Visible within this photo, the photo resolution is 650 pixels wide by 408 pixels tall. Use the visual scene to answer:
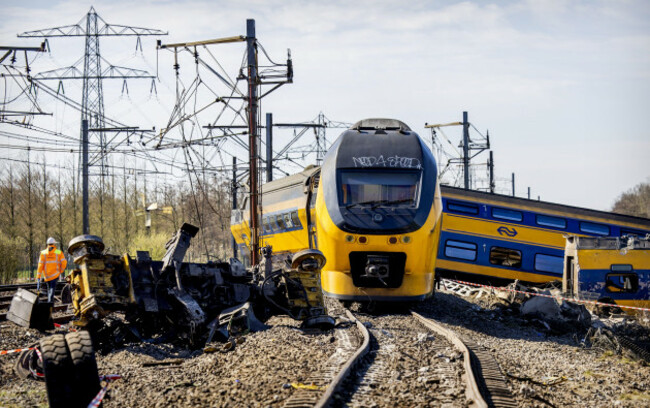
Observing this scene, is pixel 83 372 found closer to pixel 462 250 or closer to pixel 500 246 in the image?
pixel 462 250

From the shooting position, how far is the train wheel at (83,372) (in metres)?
6.21

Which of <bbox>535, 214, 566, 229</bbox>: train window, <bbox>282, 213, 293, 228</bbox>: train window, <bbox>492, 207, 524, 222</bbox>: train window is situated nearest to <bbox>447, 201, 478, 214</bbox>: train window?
<bbox>492, 207, 524, 222</bbox>: train window

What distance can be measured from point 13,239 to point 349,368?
2400 centimetres

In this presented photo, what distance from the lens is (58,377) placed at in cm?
612

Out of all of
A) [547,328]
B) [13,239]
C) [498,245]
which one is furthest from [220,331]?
[13,239]

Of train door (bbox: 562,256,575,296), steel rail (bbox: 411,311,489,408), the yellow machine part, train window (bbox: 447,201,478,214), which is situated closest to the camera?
steel rail (bbox: 411,311,489,408)

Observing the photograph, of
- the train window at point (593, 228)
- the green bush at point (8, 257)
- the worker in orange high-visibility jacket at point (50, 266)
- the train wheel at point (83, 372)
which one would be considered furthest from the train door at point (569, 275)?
the green bush at point (8, 257)

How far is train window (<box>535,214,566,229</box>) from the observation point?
2162 cm

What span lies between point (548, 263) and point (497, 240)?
1.81 m

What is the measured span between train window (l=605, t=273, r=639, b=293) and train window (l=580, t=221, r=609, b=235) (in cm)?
487

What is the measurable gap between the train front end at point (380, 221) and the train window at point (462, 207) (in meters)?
7.91

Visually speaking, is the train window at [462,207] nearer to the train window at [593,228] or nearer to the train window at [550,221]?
the train window at [550,221]

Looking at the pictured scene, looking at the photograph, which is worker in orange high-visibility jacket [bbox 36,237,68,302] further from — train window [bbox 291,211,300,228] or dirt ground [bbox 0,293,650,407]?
train window [bbox 291,211,300,228]

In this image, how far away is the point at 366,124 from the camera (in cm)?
1530
